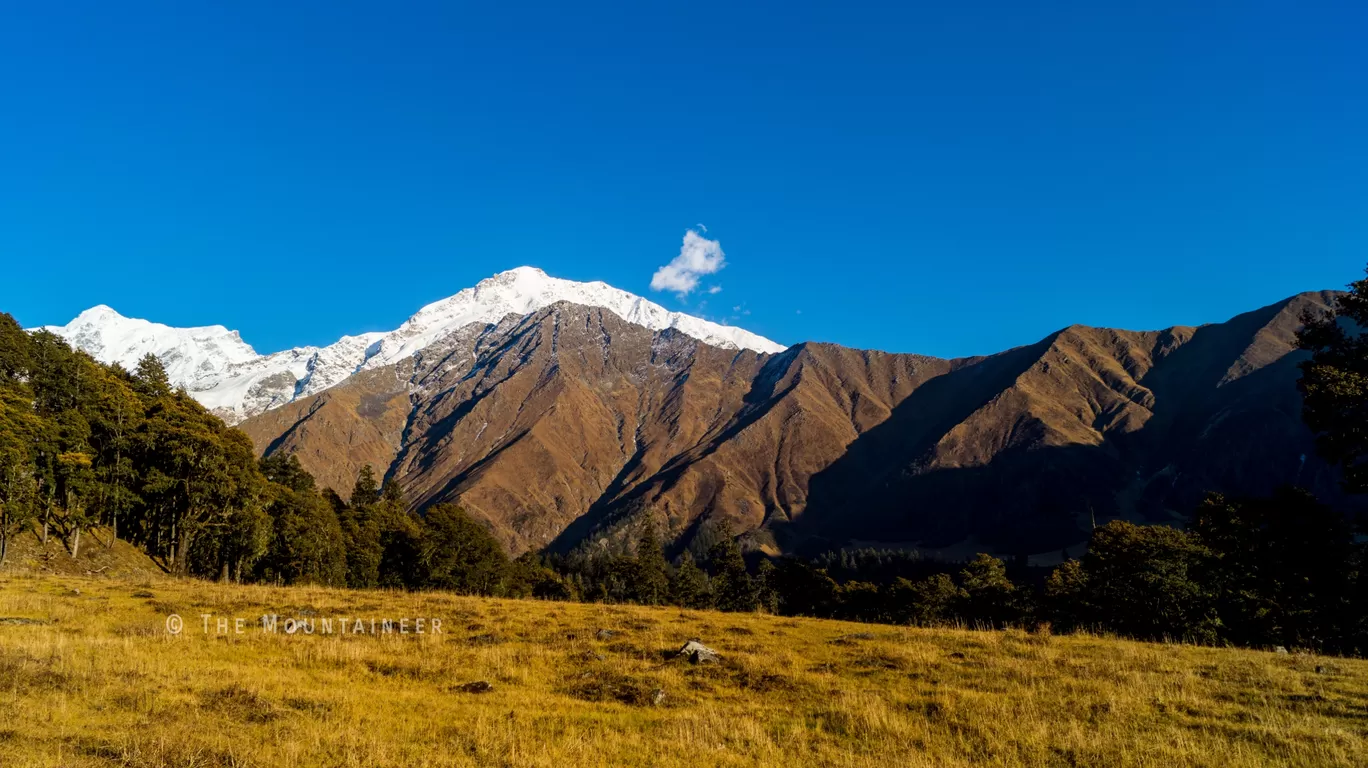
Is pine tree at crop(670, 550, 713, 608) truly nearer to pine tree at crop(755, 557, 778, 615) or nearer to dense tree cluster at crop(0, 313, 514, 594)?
pine tree at crop(755, 557, 778, 615)

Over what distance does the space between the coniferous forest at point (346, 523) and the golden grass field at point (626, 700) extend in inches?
503

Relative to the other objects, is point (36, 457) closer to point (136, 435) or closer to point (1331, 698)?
point (136, 435)

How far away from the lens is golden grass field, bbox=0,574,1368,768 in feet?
37.1

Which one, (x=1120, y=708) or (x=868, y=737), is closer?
(x=868, y=737)

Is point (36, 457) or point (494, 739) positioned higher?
point (36, 457)

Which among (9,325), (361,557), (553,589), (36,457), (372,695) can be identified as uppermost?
(9,325)

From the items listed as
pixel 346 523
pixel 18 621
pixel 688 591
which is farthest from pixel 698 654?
pixel 688 591

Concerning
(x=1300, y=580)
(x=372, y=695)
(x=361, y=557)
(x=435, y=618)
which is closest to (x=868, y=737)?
(x=372, y=695)

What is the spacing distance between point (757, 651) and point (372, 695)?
11.7 m

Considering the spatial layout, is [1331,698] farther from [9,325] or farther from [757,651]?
[9,325]

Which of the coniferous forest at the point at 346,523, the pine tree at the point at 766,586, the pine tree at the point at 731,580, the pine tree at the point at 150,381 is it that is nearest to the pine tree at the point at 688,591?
the pine tree at the point at 731,580

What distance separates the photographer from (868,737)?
1298 centimetres

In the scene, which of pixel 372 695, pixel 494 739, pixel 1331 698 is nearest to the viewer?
pixel 494 739

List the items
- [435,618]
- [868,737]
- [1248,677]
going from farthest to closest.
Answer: [435,618]
[1248,677]
[868,737]
